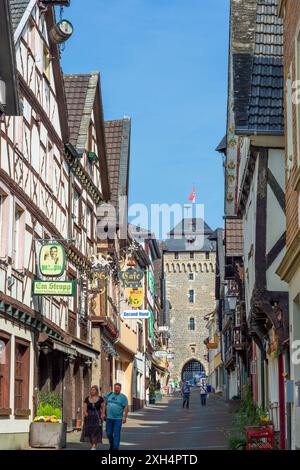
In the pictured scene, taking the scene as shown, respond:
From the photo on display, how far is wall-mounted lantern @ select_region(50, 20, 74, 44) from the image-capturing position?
24.2 metres

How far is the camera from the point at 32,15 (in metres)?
22.0

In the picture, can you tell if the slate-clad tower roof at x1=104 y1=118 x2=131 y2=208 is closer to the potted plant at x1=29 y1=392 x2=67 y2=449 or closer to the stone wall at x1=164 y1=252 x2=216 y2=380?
the potted plant at x1=29 y1=392 x2=67 y2=449

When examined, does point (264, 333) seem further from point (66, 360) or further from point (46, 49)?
point (46, 49)

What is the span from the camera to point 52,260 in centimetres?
2069

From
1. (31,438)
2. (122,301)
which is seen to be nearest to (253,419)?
(31,438)

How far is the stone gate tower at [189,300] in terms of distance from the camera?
338 feet

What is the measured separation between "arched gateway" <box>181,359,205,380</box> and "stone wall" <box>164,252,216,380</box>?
674mm

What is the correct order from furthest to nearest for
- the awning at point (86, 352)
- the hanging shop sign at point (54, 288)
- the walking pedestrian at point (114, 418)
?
1. the awning at point (86, 352)
2. the hanging shop sign at point (54, 288)
3. the walking pedestrian at point (114, 418)

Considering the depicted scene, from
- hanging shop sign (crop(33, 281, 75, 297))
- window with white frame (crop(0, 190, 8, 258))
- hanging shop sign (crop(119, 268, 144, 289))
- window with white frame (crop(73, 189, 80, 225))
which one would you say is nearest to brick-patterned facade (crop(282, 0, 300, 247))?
window with white frame (crop(0, 190, 8, 258))

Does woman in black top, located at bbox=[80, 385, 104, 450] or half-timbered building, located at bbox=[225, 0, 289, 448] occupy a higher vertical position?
half-timbered building, located at bbox=[225, 0, 289, 448]

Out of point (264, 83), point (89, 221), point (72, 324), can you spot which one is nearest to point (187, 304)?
point (89, 221)

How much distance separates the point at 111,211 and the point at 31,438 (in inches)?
617

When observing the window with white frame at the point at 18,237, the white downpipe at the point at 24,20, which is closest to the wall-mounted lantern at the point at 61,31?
the white downpipe at the point at 24,20

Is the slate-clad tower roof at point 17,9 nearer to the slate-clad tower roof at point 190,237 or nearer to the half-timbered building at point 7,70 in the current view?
the half-timbered building at point 7,70
